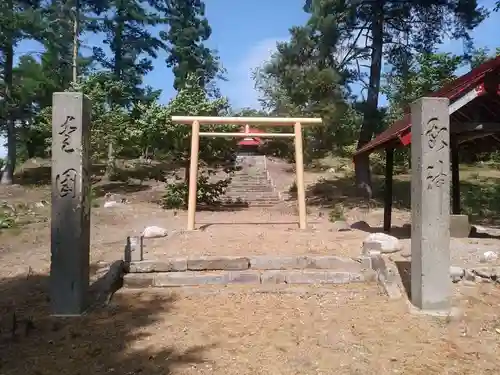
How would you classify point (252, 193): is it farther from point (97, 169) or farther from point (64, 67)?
point (64, 67)

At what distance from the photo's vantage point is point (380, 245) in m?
7.04

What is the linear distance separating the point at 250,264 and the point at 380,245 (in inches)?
86.9

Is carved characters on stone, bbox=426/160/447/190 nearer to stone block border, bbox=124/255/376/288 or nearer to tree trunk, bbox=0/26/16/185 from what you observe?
stone block border, bbox=124/255/376/288

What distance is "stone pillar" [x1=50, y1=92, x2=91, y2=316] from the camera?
4.80 m

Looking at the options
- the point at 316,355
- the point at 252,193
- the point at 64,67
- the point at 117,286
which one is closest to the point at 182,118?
the point at 117,286

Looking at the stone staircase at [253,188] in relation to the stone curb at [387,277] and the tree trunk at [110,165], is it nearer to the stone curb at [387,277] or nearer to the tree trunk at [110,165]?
the tree trunk at [110,165]

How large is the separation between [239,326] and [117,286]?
198 cm

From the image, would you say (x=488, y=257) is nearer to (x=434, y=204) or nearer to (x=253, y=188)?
(x=434, y=204)

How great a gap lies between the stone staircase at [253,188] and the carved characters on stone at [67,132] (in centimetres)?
1280

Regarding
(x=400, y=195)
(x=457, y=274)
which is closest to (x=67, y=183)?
(x=457, y=274)

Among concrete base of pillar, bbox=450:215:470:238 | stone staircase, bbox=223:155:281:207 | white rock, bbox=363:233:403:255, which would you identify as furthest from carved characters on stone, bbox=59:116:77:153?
stone staircase, bbox=223:155:281:207

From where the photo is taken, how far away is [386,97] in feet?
87.9

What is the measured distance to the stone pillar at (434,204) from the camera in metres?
4.81

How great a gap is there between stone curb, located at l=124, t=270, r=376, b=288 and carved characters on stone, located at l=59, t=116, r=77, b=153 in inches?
73.0
